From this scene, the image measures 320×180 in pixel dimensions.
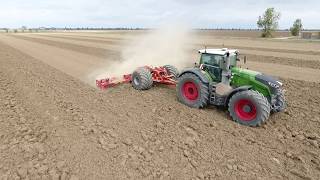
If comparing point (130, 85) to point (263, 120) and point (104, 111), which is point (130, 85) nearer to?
point (104, 111)

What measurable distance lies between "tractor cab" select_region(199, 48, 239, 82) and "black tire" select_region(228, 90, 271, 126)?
1.16m

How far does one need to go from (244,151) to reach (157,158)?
198cm

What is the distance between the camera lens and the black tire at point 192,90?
29.4 ft

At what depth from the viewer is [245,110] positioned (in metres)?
7.96

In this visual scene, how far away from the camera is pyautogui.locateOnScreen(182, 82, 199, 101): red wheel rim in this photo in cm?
936

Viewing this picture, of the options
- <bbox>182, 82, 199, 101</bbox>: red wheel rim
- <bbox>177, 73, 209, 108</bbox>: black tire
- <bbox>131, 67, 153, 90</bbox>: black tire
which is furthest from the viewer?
<bbox>131, 67, 153, 90</bbox>: black tire

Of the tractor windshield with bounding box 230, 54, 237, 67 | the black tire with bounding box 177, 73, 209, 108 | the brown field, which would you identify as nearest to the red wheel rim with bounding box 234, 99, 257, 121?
the brown field

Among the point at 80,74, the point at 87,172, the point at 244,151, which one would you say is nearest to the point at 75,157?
the point at 87,172

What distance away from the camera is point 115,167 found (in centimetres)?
606

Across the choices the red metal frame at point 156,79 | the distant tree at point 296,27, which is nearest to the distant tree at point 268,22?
the distant tree at point 296,27

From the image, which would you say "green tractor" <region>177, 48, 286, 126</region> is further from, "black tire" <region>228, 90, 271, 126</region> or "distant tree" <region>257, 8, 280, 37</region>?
"distant tree" <region>257, 8, 280, 37</region>

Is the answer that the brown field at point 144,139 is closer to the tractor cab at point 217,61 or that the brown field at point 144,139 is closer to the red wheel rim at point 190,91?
the red wheel rim at point 190,91

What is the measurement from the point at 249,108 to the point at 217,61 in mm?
1918

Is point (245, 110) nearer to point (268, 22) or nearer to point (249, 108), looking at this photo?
point (249, 108)
